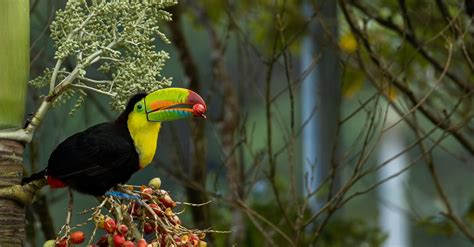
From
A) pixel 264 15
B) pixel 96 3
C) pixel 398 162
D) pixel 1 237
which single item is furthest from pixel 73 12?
pixel 398 162

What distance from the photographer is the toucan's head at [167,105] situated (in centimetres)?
171

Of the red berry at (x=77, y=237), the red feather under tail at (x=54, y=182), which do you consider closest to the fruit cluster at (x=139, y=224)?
the red berry at (x=77, y=237)

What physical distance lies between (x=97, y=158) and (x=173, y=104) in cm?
24

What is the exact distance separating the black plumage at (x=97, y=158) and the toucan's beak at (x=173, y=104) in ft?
0.15

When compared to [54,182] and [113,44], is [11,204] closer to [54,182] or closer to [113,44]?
[54,182]

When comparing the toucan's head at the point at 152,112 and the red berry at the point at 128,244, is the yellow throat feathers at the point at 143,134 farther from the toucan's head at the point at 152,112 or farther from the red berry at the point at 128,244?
the red berry at the point at 128,244

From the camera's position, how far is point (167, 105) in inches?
68.9

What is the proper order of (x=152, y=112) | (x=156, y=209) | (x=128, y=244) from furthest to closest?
(x=152, y=112) < (x=156, y=209) < (x=128, y=244)

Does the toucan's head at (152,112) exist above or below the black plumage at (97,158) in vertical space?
above

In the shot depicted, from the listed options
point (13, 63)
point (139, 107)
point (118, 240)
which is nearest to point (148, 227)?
point (118, 240)

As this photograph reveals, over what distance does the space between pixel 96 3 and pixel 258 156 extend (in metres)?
1.34

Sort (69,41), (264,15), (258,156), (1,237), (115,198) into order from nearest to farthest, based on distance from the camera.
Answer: (1,237) < (69,41) < (115,198) < (258,156) < (264,15)

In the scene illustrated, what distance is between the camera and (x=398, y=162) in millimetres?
8070

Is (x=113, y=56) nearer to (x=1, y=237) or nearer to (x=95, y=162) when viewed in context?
(x=95, y=162)
